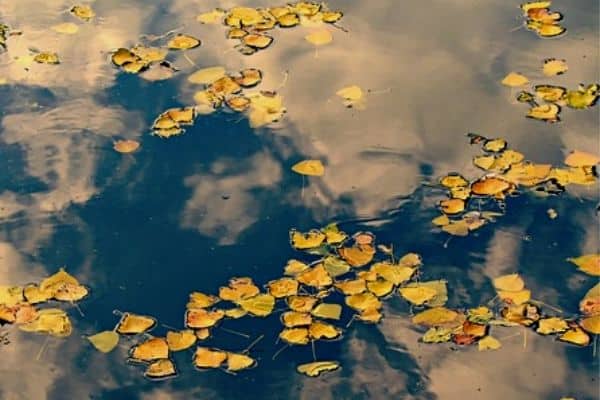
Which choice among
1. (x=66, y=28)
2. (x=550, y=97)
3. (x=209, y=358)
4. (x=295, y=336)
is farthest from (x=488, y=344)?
(x=66, y=28)

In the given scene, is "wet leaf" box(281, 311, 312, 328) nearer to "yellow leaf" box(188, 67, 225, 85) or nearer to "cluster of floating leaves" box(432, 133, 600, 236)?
"cluster of floating leaves" box(432, 133, 600, 236)

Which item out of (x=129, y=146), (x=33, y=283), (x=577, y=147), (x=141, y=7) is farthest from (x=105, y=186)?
(x=577, y=147)

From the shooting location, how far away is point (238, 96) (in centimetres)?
450

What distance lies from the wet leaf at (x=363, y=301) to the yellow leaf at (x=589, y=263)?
0.85 m

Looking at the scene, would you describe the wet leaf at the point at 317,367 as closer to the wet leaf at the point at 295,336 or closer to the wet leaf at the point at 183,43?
the wet leaf at the point at 295,336

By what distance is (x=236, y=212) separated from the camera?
150 inches

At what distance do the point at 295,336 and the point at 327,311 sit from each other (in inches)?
6.6

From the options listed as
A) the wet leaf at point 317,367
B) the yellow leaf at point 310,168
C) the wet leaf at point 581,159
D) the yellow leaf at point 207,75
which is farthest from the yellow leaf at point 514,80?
the wet leaf at point 317,367

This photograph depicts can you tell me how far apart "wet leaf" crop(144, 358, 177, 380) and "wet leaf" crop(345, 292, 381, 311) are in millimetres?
729

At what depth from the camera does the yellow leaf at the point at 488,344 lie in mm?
3161

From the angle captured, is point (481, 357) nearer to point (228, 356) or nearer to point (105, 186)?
point (228, 356)

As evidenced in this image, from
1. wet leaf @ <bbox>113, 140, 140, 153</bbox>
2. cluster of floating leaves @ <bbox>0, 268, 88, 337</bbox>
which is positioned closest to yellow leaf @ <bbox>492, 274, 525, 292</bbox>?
cluster of floating leaves @ <bbox>0, 268, 88, 337</bbox>

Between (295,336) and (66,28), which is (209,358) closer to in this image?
(295,336)

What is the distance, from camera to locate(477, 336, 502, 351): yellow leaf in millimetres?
3161
